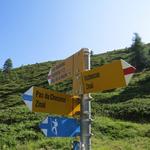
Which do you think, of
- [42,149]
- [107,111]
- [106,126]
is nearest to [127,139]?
[106,126]

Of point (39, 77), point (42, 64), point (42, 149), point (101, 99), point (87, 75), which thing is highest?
point (42, 64)

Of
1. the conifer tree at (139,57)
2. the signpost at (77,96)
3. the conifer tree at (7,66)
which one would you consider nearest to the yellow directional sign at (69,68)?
the signpost at (77,96)

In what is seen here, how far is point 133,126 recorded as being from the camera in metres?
37.4

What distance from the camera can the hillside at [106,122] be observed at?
28.3 metres

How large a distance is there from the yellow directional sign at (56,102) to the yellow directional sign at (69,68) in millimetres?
395

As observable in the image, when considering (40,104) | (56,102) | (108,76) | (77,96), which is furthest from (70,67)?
(108,76)

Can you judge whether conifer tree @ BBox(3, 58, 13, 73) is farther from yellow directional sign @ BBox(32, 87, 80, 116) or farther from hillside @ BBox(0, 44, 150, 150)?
yellow directional sign @ BBox(32, 87, 80, 116)

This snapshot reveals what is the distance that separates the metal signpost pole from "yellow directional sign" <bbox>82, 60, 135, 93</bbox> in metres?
0.17

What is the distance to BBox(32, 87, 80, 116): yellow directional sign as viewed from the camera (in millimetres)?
6391

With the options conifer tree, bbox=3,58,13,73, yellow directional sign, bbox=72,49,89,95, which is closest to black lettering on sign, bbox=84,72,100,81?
yellow directional sign, bbox=72,49,89,95

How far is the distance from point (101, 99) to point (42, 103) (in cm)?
5002

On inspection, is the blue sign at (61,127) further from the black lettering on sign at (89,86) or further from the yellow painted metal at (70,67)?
the yellow painted metal at (70,67)

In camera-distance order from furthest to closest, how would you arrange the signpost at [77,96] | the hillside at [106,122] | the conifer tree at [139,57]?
the conifer tree at [139,57]
the hillside at [106,122]
the signpost at [77,96]

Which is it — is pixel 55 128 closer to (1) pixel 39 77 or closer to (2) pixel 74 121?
(2) pixel 74 121
